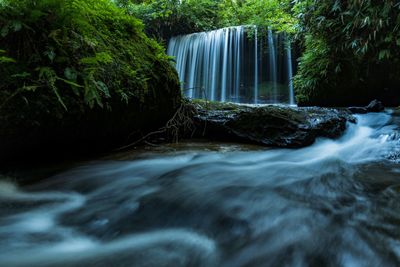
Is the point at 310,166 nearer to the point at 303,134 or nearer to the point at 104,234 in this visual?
the point at 303,134

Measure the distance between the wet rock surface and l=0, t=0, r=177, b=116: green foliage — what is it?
4.69ft

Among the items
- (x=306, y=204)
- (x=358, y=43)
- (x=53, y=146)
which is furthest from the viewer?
(x=358, y=43)

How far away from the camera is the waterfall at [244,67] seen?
399 inches

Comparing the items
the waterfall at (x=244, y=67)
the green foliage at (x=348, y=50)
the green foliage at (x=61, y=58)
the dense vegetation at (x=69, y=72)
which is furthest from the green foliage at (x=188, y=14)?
the green foliage at (x=61, y=58)

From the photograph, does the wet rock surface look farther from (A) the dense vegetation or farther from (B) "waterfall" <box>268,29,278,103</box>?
(B) "waterfall" <box>268,29,278,103</box>

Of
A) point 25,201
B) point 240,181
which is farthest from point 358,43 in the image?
point 25,201

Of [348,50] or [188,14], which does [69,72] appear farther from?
[188,14]

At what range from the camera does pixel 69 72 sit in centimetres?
268

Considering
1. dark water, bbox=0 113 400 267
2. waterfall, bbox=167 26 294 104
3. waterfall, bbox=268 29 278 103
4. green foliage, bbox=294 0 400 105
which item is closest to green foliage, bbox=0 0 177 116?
dark water, bbox=0 113 400 267

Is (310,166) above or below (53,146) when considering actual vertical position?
below

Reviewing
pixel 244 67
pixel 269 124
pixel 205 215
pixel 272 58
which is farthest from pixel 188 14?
pixel 205 215

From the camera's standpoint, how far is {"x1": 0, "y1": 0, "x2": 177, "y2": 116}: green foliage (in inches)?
97.9

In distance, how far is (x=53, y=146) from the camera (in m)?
2.91

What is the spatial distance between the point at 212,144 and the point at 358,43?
4214 millimetres
